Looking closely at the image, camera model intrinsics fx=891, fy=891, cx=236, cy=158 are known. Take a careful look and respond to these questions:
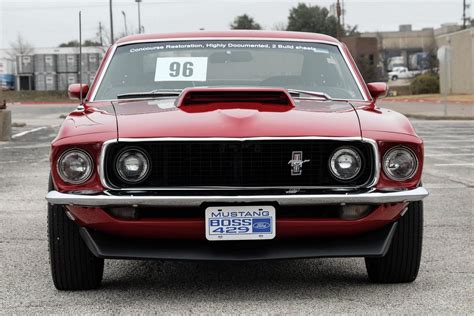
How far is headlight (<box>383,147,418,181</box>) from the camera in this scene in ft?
15.3

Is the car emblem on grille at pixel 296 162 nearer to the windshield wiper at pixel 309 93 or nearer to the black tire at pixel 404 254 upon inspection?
the black tire at pixel 404 254

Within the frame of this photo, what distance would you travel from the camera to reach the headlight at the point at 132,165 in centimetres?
455

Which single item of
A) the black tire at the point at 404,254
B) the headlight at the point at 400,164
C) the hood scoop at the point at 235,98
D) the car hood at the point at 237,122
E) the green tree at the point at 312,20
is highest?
the green tree at the point at 312,20

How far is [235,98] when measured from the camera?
5043 millimetres

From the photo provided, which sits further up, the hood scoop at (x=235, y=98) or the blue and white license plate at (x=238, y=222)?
the hood scoop at (x=235, y=98)

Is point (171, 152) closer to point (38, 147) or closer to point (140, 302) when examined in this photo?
point (140, 302)

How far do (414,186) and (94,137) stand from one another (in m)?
1.69

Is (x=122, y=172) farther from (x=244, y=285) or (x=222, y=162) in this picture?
(x=244, y=285)

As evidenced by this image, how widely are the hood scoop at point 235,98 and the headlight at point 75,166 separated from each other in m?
0.66

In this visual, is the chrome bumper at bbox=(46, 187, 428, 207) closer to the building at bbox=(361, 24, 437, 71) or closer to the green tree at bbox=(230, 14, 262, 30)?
the green tree at bbox=(230, 14, 262, 30)

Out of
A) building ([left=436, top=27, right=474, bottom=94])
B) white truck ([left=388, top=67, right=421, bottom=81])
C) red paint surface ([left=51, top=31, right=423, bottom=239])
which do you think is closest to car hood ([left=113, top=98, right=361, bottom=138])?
red paint surface ([left=51, top=31, right=423, bottom=239])

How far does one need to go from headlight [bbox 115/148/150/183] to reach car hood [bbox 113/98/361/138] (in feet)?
0.34

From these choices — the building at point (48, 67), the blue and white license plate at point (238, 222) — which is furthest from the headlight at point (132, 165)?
the building at point (48, 67)

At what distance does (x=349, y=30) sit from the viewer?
103 metres
